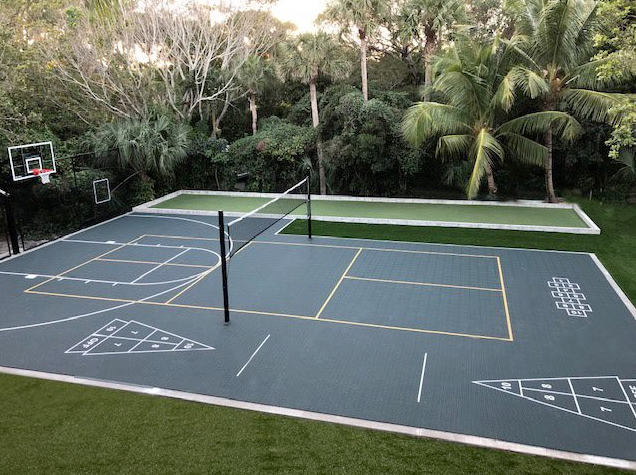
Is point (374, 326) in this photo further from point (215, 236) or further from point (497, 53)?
point (497, 53)

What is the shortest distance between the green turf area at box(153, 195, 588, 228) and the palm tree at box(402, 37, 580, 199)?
991 millimetres

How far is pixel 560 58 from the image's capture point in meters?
16.8

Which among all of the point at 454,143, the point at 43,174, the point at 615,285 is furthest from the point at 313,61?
the point at 615,285

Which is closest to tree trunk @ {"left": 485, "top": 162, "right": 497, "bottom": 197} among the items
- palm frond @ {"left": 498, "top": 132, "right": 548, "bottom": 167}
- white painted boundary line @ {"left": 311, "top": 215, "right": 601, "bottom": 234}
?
palm frond @ {"left": 498, "top": 132, "right": 548, "bottom": 167}

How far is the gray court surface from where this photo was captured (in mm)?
7324

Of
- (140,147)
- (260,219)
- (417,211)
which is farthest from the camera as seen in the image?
(140,147)

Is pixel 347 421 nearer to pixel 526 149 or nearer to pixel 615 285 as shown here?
pixel 615 285

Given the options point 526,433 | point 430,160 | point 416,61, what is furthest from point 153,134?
point 526,433

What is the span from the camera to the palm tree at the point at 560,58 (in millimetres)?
16188

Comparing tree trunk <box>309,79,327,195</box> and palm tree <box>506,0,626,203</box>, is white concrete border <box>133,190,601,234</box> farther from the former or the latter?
palm tree <box>506,0,626,203</box>

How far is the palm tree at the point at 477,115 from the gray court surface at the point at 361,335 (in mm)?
4872

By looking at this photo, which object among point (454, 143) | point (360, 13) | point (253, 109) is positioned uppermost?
point (360, 13)

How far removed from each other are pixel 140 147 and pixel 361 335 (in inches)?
507

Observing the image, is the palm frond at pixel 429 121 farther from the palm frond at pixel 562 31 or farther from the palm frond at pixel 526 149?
the palm frond at pixel 562 31
